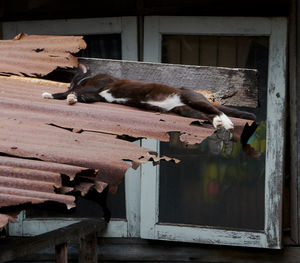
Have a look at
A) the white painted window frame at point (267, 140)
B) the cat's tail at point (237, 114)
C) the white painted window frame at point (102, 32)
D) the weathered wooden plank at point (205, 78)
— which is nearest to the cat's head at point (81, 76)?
the weathered wooden plank at point (205, 78)

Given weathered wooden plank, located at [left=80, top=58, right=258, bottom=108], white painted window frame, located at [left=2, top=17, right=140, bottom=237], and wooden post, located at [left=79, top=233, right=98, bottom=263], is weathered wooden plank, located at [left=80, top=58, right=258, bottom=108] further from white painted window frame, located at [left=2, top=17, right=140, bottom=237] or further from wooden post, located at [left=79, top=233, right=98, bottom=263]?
white painted window frame, located at [left=2, top=17, right=140, bottom=237]

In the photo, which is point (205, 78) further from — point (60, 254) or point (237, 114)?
point (60, 254)

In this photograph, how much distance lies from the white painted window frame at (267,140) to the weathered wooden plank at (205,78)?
198 cm

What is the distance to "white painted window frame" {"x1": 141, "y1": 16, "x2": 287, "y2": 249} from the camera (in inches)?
209

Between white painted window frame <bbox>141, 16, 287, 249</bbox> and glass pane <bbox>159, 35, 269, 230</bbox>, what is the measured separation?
0.36 feet

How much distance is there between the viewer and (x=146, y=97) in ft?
10.3

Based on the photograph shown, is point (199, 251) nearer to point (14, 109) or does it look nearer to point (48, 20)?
point (48, 20)

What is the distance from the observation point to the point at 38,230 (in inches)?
224

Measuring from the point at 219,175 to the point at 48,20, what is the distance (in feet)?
6.69

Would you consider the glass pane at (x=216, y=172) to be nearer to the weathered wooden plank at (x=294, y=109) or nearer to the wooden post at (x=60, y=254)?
the weathered wooden plank at (x=294, y=109)

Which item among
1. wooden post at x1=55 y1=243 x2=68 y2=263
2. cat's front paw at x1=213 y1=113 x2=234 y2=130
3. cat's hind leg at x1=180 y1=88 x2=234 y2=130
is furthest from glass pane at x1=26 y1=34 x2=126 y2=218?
cat's front paw at x1=213 y1=113 x2=234 y2=130

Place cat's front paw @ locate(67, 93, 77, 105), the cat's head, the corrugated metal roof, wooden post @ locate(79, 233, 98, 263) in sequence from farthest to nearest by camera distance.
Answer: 1. wooden post @ locate(79, 233, 98, 263)
2. the cat's head
3. cat's front paw @ locate(67, 93, 77, 105)
4. the corrugated metal roof

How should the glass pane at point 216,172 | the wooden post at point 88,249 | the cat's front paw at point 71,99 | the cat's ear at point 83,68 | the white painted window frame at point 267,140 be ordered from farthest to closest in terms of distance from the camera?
the glass pane at point 216,172 → the white painted window frame at point 267,140 → the wooden post at point 88,249 → the cat's ear at point 83,68 → the cat's front paw at point 71,99

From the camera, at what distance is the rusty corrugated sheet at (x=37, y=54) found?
355 cm
